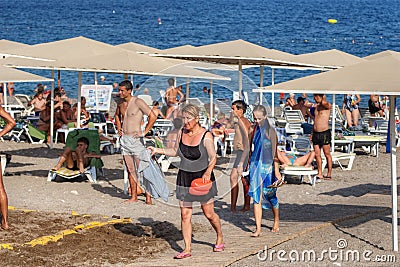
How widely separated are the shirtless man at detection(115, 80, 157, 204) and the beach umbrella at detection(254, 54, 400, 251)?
7.39 ft

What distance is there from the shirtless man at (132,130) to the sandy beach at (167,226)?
431mm

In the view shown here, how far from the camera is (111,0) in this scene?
516 ft

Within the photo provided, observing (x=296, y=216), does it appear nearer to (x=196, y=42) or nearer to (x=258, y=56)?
(x=258, y=56)

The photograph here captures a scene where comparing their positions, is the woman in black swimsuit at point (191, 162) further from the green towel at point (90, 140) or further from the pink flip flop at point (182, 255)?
the green towel at point (90, 140)

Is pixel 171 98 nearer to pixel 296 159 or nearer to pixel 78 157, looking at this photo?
pixel 78 157

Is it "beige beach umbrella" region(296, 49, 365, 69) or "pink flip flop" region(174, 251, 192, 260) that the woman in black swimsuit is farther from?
"beige beach umbrella" region(296, 49, 365, 69)

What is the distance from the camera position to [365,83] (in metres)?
8.73

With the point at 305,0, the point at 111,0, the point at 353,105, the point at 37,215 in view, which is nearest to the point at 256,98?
the point at 37,215

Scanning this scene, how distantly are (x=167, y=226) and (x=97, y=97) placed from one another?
1421cm

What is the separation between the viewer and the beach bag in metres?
8.66

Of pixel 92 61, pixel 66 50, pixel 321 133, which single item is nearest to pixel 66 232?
pixel 92 61

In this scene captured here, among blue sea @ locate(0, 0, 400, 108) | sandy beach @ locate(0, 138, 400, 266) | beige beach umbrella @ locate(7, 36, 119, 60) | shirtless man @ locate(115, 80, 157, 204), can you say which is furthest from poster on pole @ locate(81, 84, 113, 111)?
blue sea @ locate(0, 0, 400, 108)

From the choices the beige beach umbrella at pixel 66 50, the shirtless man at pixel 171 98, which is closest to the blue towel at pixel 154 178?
the shirtless man at pixel 171 98

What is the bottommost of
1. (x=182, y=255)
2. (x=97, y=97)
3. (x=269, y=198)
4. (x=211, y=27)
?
(x=182, y=255)
